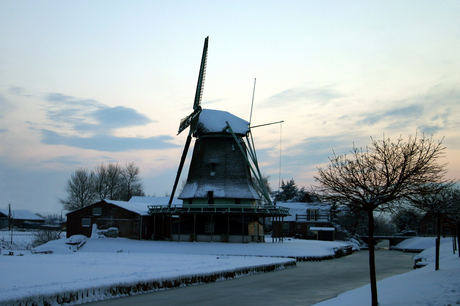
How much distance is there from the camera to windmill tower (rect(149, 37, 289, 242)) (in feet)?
137

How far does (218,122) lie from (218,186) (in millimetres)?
6275

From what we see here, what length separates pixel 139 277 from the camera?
16391 mm

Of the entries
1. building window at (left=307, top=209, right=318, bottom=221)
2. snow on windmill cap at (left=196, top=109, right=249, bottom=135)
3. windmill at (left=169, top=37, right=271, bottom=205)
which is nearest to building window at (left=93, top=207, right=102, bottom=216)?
windmill at (left=169, top=37, right=271, bottom=205)

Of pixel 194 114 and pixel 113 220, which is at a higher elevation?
pixel 194 114

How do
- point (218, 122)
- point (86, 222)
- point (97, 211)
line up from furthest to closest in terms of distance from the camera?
point (86, 222)
point (97, 211)
point (218, 122)

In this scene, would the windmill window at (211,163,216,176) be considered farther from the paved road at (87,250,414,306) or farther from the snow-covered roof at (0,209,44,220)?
the snow-covered roof at (0,209,44,220)

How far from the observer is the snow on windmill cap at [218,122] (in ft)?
142

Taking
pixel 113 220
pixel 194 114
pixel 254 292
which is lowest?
pixel 254 292

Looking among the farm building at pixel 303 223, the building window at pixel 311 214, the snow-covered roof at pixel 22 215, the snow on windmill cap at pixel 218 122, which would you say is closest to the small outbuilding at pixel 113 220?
the snow on windmill cap at pixel 218 122

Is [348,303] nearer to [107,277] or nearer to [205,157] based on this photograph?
[107,277]

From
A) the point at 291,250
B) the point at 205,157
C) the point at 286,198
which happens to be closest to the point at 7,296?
the point at 291,250

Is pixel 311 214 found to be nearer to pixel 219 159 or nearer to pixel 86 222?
pixel 219 159

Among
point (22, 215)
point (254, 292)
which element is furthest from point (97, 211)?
point (22, 215)

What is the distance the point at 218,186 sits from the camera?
42250mm
